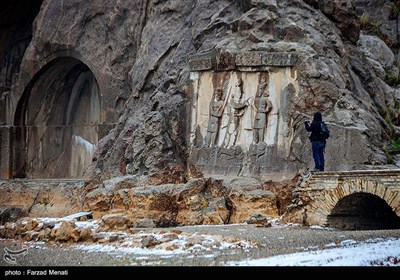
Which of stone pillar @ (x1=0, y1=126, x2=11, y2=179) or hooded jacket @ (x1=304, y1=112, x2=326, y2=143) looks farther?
stone pillar @ (x1=0, y1=126, x2=11, y2=179)

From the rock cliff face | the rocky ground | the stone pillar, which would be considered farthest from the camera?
the stone pillar

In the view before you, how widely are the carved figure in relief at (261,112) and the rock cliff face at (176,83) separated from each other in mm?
266

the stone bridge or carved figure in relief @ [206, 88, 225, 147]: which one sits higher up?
carved figure in relief @ [206, 88, 225, 147]

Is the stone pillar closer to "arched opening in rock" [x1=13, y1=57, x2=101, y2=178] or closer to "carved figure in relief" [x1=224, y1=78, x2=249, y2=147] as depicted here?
"arched opening in rock" [x1=13, y1=57, x2=101, y2=178]

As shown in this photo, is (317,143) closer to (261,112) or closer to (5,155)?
(261,112)

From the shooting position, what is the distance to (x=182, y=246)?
50.2ft

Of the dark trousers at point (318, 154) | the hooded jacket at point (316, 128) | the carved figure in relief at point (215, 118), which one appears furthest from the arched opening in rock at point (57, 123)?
the dark trousers at point (318, 154)

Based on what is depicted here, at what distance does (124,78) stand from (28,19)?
8.83m

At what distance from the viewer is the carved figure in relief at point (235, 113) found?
2347 cm

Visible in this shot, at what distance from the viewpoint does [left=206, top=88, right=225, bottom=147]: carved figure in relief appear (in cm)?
2372

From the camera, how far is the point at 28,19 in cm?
3728

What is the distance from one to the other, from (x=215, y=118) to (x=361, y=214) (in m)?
6.65

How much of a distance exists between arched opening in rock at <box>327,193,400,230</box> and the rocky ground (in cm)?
78

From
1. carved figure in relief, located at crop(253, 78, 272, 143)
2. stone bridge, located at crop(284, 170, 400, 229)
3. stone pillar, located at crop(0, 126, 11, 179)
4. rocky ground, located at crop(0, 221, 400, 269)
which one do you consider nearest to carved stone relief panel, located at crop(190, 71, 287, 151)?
carved figure in relief, located at crop(253, 78, 272, 143)
